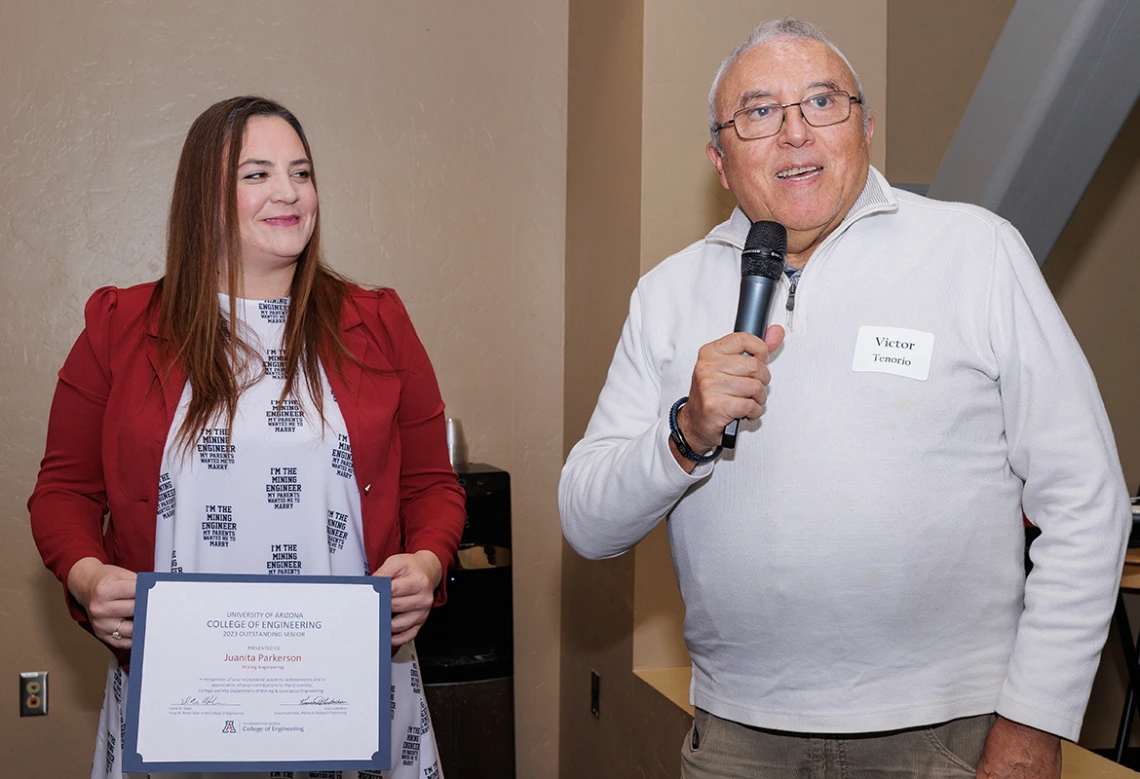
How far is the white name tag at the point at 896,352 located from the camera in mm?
1474

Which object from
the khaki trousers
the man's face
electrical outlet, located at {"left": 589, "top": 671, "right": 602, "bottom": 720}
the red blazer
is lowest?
electrical outlet, located at {"left": 589, "top": 671, "right": 602, "bottom": 720}

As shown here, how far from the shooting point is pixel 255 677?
1.50m

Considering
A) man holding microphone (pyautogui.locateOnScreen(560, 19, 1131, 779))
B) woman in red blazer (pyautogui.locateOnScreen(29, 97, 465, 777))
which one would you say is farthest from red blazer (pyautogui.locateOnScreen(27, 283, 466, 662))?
man holding microphone (pyautogui.locateOnScreen(560, 19, 1131, 779))

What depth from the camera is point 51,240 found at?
3520 millimetres

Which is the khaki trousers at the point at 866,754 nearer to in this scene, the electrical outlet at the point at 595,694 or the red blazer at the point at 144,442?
the red blazer at the point at 144,442

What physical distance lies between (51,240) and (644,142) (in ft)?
6.60

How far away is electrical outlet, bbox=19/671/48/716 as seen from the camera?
3461 millimetres

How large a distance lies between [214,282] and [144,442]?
0.31 meters

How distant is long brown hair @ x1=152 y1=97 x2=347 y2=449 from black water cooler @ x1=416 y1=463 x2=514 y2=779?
1600mm
